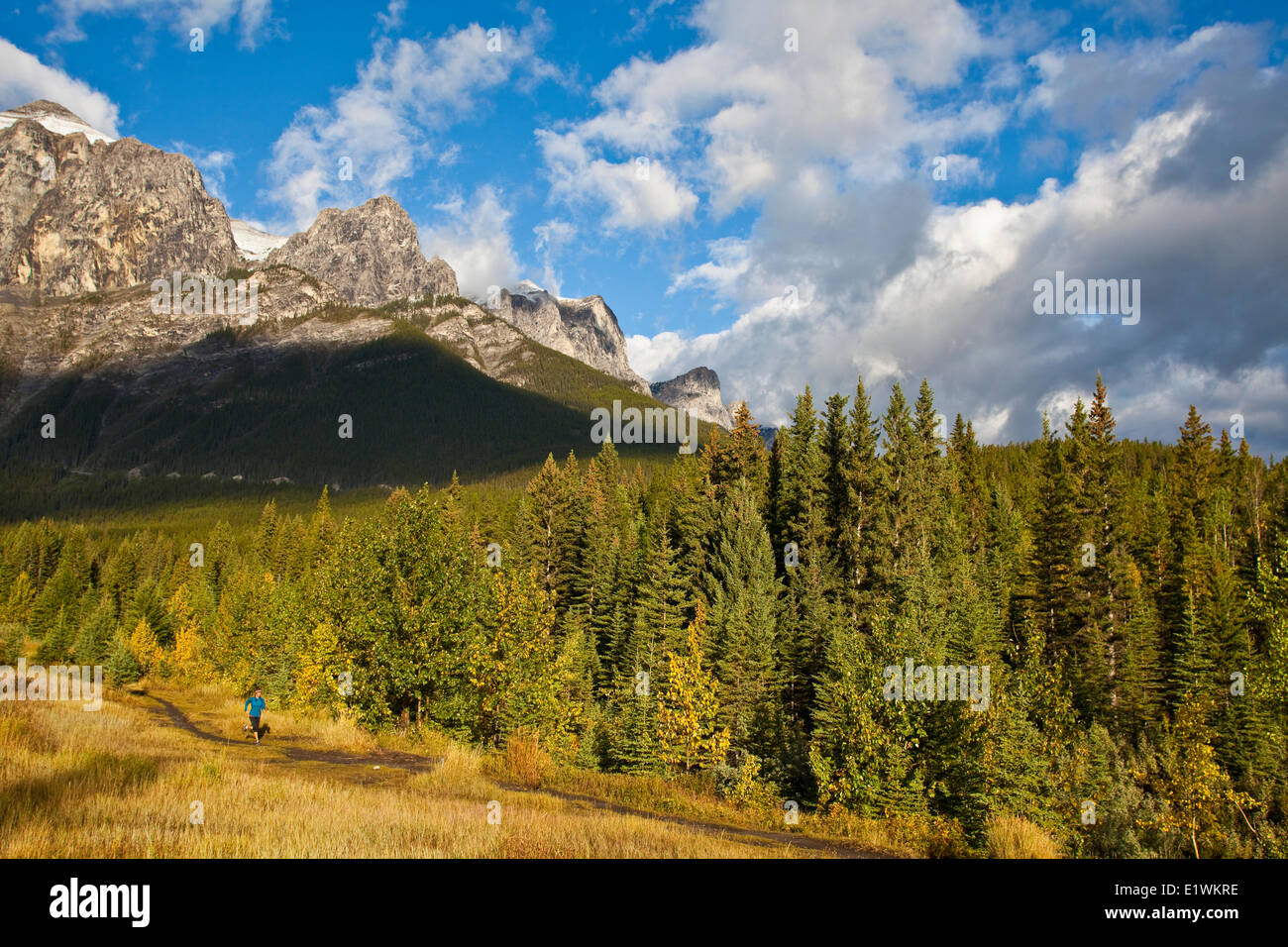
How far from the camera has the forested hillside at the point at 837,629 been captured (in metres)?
25.3

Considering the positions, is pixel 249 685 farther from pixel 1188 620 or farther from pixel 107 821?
pixel 1188 620

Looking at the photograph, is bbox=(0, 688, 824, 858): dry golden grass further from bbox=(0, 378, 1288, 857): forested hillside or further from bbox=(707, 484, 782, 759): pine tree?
bbox=(707, 484, 782, 759): pine tree

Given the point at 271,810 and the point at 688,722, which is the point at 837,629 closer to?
the point at 688,722

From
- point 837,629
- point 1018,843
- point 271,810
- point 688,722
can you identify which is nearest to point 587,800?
point 271,810

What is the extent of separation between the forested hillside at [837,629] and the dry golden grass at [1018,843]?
152 cm

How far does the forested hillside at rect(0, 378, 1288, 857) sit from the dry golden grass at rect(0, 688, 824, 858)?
8358 millimetres

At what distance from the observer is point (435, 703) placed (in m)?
25.6

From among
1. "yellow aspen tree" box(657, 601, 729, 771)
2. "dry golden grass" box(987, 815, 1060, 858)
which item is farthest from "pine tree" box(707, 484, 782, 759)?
"dry golden grass" box(987, 815, 1060, 858)

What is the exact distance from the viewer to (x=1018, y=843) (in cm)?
1452

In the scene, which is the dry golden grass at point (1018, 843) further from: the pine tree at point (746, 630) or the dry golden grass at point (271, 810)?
the pine tree at point (746, 630)

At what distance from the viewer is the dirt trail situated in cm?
1387

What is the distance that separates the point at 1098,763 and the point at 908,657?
20.5 m

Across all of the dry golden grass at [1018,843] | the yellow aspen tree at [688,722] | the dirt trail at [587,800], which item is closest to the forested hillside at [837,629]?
the yellow aspen tree at [688,722]

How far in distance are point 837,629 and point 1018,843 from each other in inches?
779
